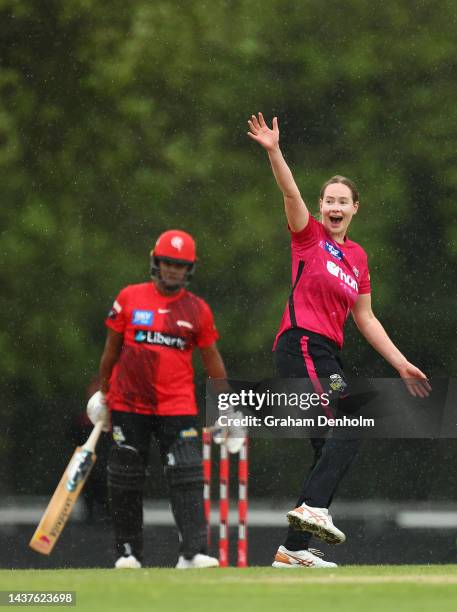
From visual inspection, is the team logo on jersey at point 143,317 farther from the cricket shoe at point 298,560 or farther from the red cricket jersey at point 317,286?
the cricket shoe at point 298,560

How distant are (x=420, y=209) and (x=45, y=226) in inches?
166

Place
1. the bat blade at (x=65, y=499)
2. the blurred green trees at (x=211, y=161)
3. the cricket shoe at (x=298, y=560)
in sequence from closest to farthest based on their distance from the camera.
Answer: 1. the bat blade at (x=65, y=499)
2. the cricket shoe at (x=298, y=560)
3. the blurred green trees at (x=211, y=161)

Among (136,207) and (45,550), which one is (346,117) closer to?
(136,207)

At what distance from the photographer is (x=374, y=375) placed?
20.8 m

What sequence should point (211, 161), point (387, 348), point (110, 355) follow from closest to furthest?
point (110, 355)
point (387, 348)
point (211, 161)

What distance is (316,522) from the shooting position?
8.68 metres

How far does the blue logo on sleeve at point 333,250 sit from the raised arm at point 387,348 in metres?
0.35

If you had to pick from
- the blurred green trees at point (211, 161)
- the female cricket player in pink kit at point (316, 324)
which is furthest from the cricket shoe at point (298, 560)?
the blurred green trees at point (211, 161)

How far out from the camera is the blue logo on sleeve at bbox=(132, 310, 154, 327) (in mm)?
8547

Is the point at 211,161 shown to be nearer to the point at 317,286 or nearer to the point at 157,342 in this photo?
the point at 317,286

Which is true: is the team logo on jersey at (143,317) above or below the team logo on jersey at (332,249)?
below

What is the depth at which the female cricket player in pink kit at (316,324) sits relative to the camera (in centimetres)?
884

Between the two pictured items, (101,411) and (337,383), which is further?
(337,383)

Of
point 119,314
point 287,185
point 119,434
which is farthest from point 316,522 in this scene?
point 287,185
